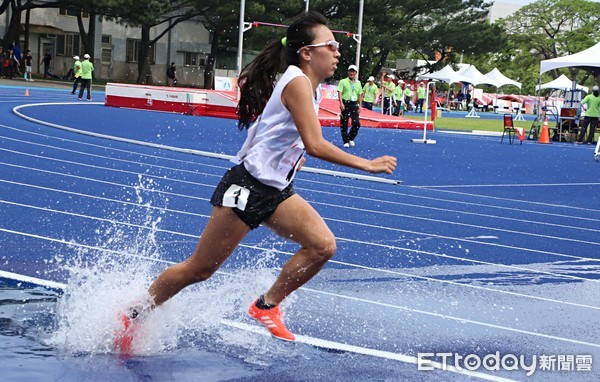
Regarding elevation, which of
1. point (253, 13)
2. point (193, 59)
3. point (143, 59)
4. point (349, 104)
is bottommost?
point (349, 104)

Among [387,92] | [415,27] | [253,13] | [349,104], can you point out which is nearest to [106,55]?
[253,13]

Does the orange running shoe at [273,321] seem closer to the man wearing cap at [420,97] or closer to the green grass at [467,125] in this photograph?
the green grass at [467,125]

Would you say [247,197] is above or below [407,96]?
below

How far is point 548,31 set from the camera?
81.1 meters

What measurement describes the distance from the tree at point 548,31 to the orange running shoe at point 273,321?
75.3 meters

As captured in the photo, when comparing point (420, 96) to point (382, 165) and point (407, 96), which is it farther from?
point (382, 165)

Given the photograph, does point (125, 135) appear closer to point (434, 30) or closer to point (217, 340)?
point (217, 340)

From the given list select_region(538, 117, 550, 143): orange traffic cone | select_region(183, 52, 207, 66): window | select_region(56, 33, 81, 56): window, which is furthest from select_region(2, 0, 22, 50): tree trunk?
select_region(538, 117, 550, 143): orange traffic cone

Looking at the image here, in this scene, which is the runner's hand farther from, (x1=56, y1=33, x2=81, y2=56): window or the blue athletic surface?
(x1=56, y1=33, x2=81, y2=56): window

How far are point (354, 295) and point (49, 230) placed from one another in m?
3.12

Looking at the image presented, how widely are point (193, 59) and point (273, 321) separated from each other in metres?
67.8

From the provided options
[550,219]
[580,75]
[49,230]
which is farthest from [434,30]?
[49,230]

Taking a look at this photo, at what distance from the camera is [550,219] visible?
38.6 ft

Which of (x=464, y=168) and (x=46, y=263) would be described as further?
(x=464, y=168)
